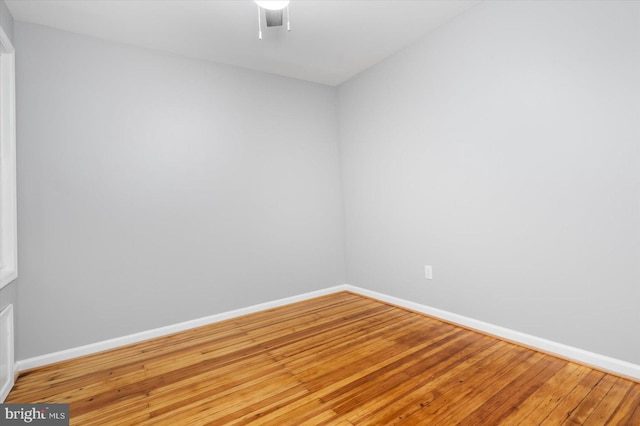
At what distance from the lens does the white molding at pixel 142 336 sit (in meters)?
2.32

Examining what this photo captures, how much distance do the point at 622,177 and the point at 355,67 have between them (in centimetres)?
265

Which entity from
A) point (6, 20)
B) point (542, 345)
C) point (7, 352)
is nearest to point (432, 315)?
point (542, 345)

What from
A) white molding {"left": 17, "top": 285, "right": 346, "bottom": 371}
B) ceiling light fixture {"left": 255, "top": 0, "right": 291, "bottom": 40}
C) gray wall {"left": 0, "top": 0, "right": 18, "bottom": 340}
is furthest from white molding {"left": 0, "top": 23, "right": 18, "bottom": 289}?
ceiling light fixture {"left": 255, "top": 0, "right": 291, "bottom": 40}

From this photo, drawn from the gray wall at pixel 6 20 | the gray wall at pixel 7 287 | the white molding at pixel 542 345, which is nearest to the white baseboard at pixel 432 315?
the white molding at pixel 542 345

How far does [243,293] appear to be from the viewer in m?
3.27

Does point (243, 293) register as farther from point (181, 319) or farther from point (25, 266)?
point (25, 266)

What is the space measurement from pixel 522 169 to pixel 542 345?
4.22ft

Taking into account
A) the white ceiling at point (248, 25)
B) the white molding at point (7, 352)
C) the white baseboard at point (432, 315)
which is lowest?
the white baseboard at point (432, 315)

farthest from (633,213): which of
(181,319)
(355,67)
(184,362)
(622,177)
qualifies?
(181,319)

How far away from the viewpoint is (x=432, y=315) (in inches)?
116

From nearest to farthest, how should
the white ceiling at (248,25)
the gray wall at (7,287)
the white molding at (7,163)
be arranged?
1. the gray wall at (7,287)
2. the white molding at (7,163)
3. the white ceiling at (248,25)

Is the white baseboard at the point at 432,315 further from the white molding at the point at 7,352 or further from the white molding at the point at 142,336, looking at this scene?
the white molding at the point at 7,352

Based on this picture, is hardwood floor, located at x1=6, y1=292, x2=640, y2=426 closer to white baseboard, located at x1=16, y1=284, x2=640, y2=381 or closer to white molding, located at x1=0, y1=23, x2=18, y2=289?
white baseboard, located at x1=16, y1=284, x2=640, y2=381

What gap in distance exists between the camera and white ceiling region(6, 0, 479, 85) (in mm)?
2312
